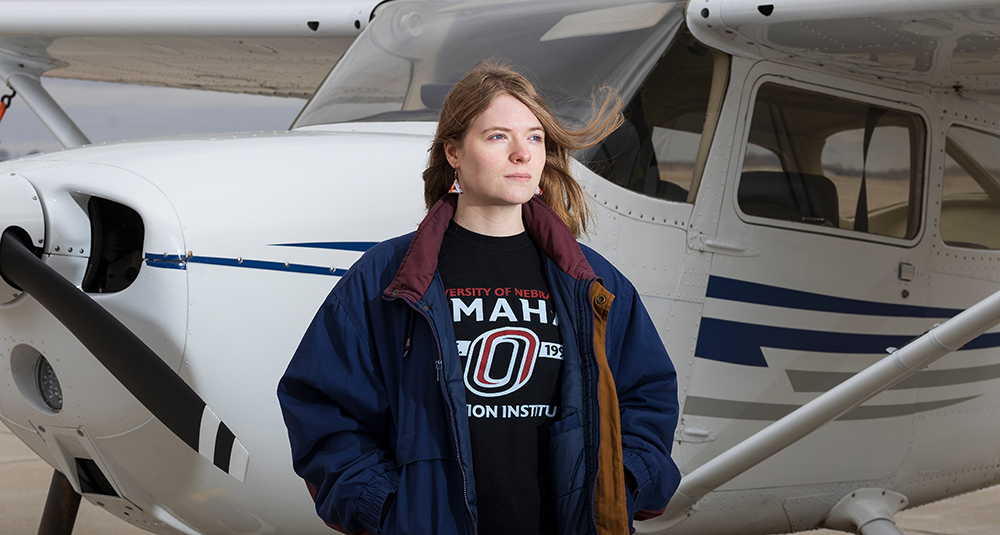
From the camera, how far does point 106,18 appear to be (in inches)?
203

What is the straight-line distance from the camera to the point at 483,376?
5.13 ft

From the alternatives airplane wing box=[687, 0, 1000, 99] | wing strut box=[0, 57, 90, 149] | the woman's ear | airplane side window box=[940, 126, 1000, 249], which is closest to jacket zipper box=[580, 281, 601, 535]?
the woman's ear

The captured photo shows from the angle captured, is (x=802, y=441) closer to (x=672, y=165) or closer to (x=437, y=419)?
(x=672, y=165)

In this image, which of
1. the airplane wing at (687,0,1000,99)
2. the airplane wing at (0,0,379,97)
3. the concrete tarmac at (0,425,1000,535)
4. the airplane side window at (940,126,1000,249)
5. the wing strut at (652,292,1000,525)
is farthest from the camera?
the concrete tarmac at (0,425,1000,535)

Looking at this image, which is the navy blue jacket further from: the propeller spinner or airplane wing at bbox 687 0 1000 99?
airplane wing at bbox 687 0 1000 99

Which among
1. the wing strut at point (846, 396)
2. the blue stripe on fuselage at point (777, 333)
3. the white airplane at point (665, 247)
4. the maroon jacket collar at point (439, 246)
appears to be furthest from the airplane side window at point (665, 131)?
the maroon jacket collar at point (439, 246)

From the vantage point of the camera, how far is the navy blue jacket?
1.51 meters

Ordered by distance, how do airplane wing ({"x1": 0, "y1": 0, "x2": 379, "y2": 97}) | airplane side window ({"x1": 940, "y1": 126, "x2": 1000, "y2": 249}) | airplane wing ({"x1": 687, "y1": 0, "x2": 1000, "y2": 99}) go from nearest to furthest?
airplane wing ({"x1": 687, "y1": 0, "x2": 1000, "y2": 99})
airplane side window ({"x1": 940, "y1": 126, "x2": 1000, "y2": 249})
airplane wing ({"x1": 0, "y1": 0, "x2": 379, "y2": 97})

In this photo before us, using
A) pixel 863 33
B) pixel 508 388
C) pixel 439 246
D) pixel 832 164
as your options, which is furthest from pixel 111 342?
pixel 832 164

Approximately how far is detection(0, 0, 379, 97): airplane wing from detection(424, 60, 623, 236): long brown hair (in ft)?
10.5

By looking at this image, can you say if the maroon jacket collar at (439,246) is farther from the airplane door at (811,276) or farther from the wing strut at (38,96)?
the wing strut at (38,96)

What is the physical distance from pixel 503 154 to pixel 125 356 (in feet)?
3.73

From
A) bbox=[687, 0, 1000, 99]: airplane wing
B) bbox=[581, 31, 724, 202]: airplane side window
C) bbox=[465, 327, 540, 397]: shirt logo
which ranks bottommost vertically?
bbox=[465, 327, 540, 397]: shirt logo

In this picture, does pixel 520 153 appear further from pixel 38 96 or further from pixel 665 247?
pixel 38 96
